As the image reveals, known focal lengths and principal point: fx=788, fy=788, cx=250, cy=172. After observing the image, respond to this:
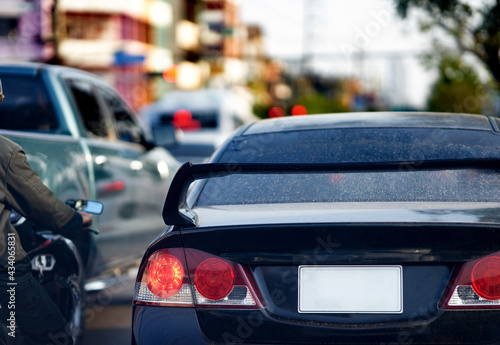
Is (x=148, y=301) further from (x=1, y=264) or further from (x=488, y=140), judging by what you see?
(x=488, y=140)

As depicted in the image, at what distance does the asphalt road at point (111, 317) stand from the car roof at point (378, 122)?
1.88 metres

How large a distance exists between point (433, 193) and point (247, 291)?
2.98 ft

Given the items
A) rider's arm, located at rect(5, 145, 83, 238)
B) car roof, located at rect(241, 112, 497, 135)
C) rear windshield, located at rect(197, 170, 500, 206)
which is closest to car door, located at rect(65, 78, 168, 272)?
rider's arm, located at rect(5, 145, 83, 238)

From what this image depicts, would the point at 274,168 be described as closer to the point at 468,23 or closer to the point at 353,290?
the point at 353,290

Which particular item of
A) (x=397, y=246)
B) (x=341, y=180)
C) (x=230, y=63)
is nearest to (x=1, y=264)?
(x=341, y=180)

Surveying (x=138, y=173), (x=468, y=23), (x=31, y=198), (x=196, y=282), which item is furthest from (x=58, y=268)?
(x=468, y=23)

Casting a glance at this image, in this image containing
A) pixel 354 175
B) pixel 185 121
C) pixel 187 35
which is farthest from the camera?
pixel 187 35

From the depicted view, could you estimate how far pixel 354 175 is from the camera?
3.49 m

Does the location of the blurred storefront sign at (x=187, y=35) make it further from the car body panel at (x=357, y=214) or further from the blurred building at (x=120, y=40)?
the car body panel at (x=357, y=214)

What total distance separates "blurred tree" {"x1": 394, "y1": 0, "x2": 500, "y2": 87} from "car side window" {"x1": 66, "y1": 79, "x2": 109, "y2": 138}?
21.0ft

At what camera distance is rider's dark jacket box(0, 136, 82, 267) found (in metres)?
3.53

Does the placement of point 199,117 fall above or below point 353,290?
below

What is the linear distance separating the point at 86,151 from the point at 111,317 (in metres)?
1.40

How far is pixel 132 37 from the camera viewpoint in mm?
50562
